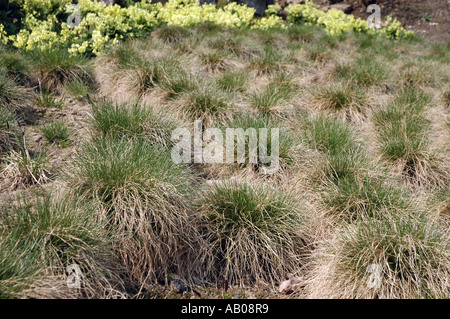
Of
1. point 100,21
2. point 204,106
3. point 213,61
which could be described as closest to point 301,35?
point 213,61

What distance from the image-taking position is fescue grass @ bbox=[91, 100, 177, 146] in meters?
4.10

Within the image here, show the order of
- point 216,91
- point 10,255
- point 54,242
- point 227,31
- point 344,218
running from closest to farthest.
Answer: point 10,255 → point 54,242 → point 344,218 → point 216,91 → point 227,31

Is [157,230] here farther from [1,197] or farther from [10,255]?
[1,197]

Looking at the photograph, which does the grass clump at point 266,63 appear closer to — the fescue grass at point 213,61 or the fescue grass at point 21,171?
the fescue grass at point 213,61

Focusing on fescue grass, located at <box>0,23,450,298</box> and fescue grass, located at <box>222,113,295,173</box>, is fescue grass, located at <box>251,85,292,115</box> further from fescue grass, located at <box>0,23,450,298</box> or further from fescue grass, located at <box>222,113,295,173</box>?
fescue grass, located at <box>222,113,295,173</box>

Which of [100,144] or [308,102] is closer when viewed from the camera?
[100,144]

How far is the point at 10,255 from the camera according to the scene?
7.89ft

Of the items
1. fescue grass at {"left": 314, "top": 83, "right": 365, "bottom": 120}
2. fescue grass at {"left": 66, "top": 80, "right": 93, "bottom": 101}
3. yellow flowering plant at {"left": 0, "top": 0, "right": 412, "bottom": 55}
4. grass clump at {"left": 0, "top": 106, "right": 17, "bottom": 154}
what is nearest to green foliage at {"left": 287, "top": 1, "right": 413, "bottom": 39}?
yellow flowering plant at {"left": 0, "top": 0, "right": 412, "bottom": 55}

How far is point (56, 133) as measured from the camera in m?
4.30

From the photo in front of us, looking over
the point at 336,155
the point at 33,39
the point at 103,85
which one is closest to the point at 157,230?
the point at 336,155

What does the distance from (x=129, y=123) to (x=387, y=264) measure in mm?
2651

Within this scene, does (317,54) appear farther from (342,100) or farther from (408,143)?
(408,143)

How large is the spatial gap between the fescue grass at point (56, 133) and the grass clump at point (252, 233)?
177 cm

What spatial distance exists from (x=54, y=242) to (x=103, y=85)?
11.1 ft
